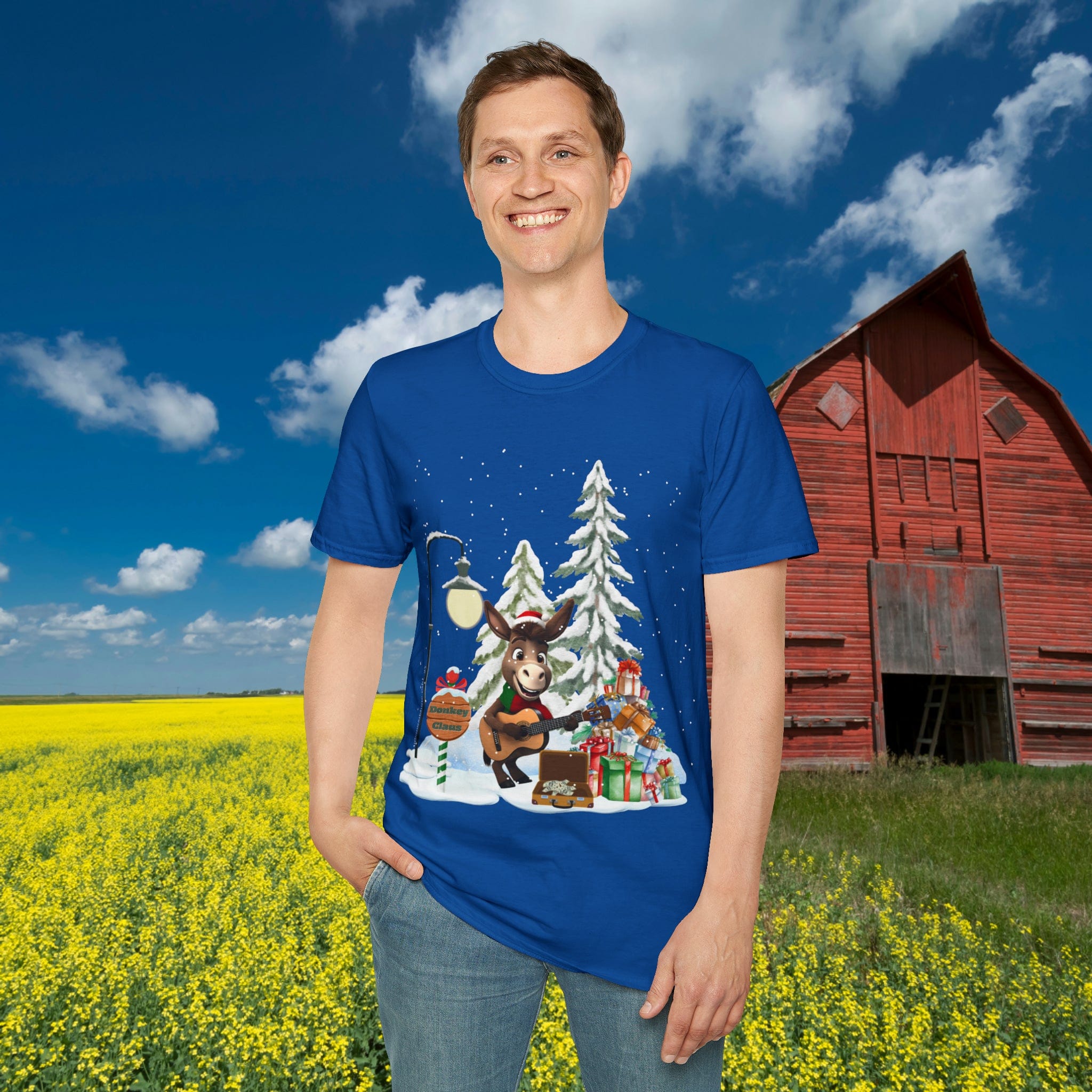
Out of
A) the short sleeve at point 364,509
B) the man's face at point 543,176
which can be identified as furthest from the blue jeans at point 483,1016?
the man's face at point 543,176

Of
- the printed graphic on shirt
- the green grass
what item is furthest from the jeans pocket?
the green grass

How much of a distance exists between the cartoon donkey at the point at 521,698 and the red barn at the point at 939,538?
12.7 m

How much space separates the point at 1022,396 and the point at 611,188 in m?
16.5

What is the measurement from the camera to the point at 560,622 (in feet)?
5.00

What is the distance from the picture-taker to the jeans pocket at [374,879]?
5.24 ft

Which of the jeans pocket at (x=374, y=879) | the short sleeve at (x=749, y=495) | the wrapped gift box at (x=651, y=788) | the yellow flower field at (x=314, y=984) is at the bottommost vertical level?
the yellow flower field at (x=314, y=984)

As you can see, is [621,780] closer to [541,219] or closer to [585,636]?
[585,636]

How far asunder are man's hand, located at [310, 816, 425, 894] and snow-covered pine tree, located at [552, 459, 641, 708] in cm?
46

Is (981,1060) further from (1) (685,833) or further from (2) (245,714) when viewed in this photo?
(2) (245,714)

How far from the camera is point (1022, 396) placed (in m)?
15.4

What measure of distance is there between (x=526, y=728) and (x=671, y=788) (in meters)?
0.30

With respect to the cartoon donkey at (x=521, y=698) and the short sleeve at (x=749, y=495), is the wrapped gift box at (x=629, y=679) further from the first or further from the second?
the short sleeve at (x=749, y=495)

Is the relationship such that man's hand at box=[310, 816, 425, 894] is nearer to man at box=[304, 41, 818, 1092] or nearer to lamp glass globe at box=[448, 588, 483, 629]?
man at box=[304, 41, 818, 1092]

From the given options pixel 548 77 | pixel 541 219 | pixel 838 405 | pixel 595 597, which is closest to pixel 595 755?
pixel 595 597
